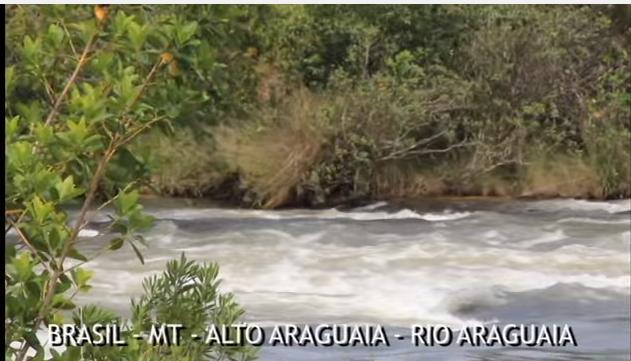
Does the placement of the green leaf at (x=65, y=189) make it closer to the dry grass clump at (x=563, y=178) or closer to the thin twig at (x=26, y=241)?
the thin twig at (x=26, y=241)

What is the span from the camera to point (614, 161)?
2.26m

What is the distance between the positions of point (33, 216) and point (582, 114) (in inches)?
53.3

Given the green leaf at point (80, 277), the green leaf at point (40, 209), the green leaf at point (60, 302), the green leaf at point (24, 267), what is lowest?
the green leaf at point (60, 302)

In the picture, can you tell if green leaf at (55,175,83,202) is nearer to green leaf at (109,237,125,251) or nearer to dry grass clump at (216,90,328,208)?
green leaf at (109,237,125,251)

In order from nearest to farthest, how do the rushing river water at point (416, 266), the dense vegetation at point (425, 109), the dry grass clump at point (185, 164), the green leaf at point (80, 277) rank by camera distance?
the green leaf at point (80, 277), the dry grass clump at point (185, 164), the rushing river water at point (416, 266), the dense vegetation at point (425, 109)

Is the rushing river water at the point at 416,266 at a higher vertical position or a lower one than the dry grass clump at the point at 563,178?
lower

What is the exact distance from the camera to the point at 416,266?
212cm

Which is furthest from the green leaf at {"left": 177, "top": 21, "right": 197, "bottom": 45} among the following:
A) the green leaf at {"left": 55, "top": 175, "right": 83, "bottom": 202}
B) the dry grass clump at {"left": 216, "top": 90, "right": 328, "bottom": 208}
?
the dry grass clump at {"left": 216, "top": 90, "right": 328, "bottom": 208}

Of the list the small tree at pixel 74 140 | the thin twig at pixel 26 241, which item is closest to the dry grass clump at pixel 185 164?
the small tree at pixel 74 140

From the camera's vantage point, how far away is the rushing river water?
1.98 meters

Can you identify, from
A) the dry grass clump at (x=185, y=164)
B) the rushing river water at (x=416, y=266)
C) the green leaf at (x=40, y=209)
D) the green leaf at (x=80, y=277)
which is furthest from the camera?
the rushing river water at (x=416, y=266)

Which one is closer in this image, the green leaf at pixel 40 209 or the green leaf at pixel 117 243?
the green leaf at pixel 40 209

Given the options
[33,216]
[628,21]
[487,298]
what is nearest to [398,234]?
[487,298]

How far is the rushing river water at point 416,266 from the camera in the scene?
6.49 feet
